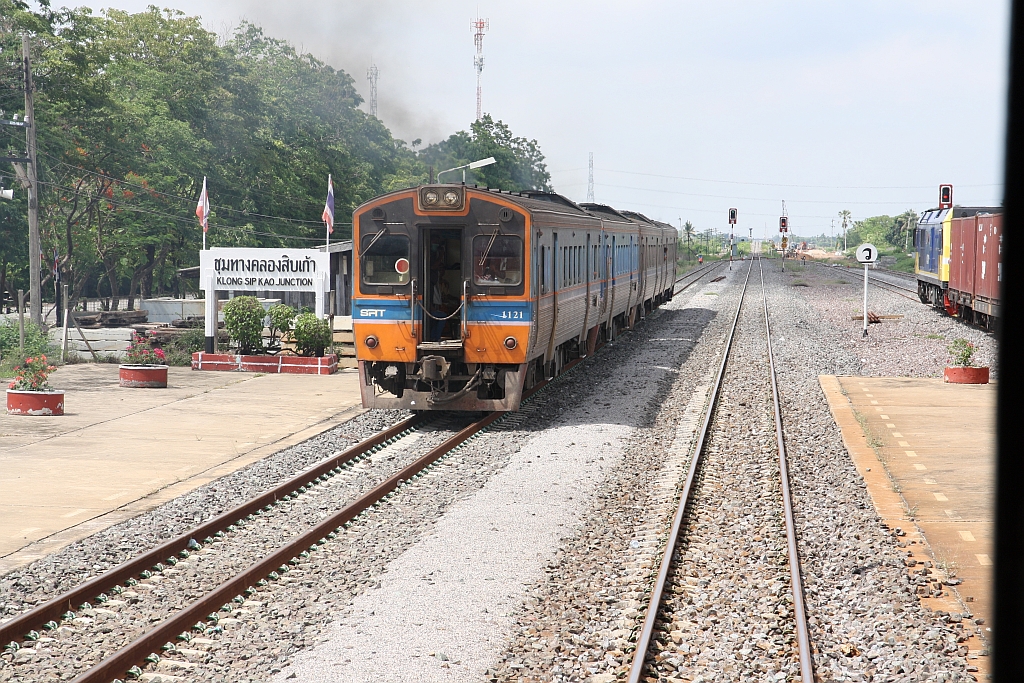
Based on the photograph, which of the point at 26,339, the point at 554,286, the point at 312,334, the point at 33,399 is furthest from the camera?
the point at 26,339

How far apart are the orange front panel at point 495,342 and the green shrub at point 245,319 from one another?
8953 mm

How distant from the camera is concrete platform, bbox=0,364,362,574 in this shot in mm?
9805

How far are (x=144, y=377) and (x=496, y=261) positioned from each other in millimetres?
8352

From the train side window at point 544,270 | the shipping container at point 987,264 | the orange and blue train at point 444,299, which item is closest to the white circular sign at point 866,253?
the shipping container at point 987,264

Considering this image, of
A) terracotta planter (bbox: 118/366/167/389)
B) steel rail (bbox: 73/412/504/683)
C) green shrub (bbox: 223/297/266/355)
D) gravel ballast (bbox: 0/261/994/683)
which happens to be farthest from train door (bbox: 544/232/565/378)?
green shrub (bbox: 223/297/266/355)

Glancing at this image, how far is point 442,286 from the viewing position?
49.9ft

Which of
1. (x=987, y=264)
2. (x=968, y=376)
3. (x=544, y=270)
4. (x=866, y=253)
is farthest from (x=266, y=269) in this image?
(x=987, y=264)

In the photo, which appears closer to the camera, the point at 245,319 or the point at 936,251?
the point at 245,319

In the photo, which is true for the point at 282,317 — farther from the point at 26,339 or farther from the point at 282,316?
the point at 26,339

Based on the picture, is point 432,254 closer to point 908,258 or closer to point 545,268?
point 545,268

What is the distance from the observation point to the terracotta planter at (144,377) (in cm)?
1891

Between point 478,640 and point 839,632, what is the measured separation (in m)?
2.49

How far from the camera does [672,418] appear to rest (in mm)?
15227

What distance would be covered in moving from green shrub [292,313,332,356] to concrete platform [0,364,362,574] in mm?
1135
